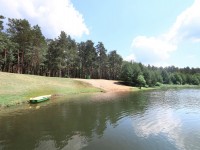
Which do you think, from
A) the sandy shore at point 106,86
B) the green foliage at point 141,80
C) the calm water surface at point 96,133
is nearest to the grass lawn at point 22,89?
the sandy shore at point 106,86

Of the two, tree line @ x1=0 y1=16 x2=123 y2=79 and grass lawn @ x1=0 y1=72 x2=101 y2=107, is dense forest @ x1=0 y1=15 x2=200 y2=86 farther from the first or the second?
grass lawn @ x1=0 y1=72 x2=101 y2=107

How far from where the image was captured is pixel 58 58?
79375 mm

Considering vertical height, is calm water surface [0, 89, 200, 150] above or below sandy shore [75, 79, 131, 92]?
below

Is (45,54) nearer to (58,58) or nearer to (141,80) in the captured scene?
(58,58)

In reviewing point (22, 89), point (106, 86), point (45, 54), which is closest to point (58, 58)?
point (45, 54)

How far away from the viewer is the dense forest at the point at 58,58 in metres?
67.9

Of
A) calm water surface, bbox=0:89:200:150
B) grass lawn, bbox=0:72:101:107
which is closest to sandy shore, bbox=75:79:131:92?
grass lawn, bbox=0:72:101:107

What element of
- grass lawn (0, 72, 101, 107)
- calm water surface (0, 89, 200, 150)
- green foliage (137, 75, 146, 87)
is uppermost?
green foliage (137, 75, 146, 87)

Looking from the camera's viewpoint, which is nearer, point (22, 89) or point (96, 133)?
point (96, 133)

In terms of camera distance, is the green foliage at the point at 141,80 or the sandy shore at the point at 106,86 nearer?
the sandy shore at the point at 106,86

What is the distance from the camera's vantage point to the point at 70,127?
21.5 m

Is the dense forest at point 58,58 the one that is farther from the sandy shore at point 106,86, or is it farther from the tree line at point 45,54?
the sandy shore at point 106,86

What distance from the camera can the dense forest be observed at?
67875mm

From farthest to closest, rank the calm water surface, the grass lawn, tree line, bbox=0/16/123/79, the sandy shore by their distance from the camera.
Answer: the sandy shore, tree line, bbox=0/16/123/79, the grass lawn, the calm water surface
